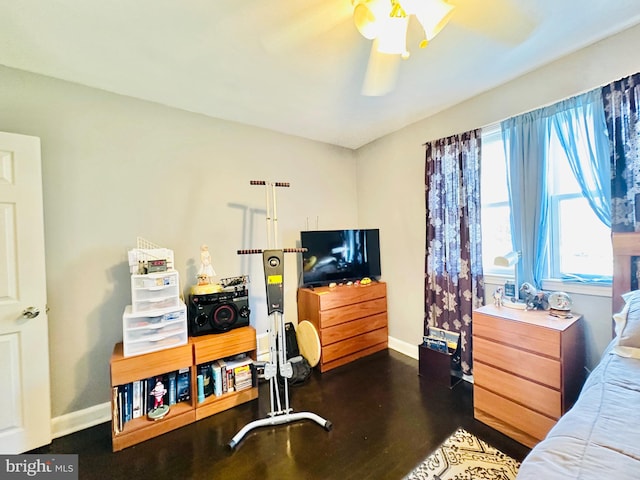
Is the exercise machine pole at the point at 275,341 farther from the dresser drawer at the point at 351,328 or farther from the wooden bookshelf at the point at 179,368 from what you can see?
the dresser drawer at the point at 351,328

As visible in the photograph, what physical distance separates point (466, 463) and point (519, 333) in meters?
0.84

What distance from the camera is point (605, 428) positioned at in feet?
2.85

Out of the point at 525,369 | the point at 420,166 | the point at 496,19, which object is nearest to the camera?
the point at 496,19

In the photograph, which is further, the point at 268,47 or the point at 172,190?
the point at 172,190

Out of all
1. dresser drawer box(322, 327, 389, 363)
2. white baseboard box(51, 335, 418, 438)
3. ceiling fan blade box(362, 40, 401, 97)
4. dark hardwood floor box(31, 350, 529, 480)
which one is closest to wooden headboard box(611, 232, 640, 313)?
dark hardwood floor box(31, 350, 529, 480)

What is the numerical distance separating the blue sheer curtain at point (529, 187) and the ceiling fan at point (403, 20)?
2.02 ft

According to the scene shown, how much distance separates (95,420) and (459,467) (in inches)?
100

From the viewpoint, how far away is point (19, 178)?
67.5 inches

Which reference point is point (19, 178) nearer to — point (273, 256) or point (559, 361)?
point (273, 256)

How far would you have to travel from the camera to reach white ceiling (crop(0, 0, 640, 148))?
138 cm

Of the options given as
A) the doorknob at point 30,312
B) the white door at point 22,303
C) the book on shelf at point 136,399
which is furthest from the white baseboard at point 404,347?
the doorknob at point 30,312

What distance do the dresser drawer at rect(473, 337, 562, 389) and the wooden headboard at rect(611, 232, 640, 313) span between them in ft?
1.81

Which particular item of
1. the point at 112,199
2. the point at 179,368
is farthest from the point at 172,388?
the point at 112,199

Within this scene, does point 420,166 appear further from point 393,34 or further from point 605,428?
point 605,428
